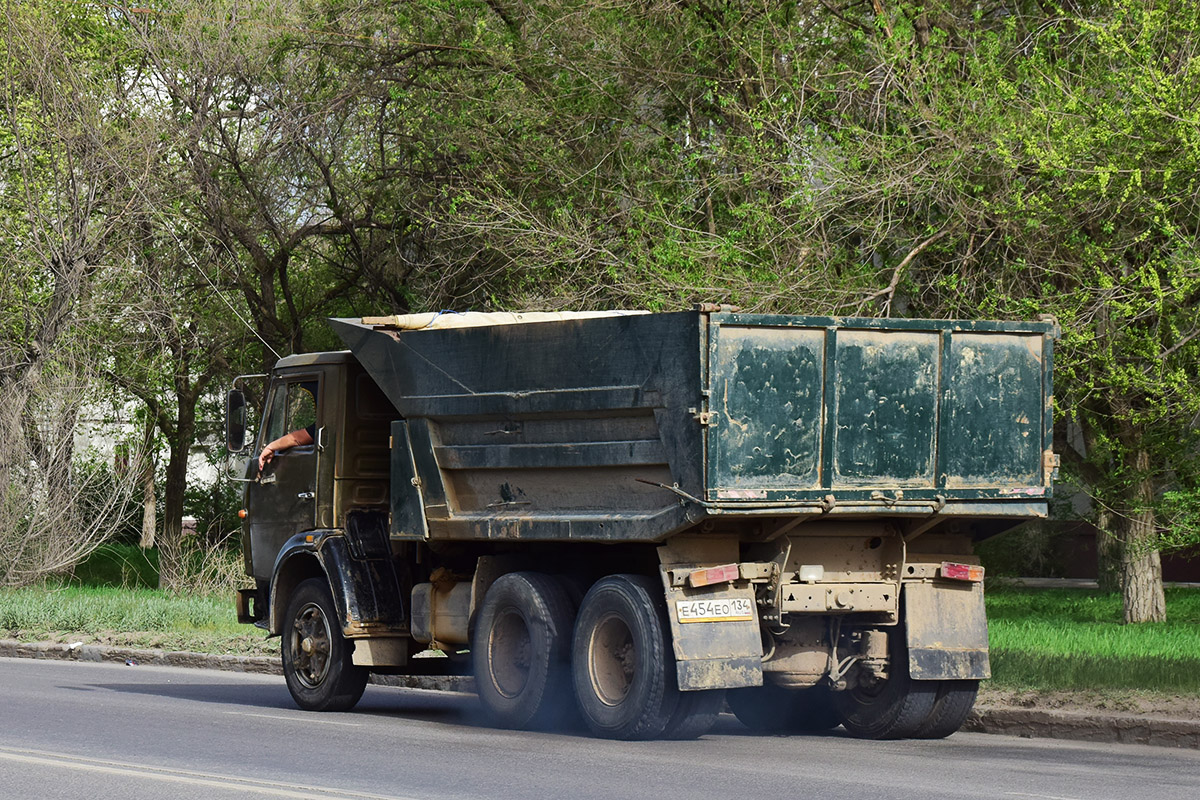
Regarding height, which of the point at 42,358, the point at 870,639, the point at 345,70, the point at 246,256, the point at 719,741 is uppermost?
the point at 345,70

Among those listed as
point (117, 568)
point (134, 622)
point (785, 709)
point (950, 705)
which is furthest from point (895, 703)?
point (117, 568)

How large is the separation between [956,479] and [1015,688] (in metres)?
2.27

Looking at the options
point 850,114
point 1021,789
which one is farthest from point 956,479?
point 850,114

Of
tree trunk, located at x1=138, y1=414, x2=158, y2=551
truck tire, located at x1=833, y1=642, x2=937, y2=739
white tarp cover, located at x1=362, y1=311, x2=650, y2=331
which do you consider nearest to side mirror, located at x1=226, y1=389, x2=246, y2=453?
white tarp cover, located at x1=362, y1=311, x2=650, y2=331

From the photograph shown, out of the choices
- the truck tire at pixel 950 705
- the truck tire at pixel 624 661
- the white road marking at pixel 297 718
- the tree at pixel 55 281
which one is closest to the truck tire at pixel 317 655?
the white road marking at pixel 297 718

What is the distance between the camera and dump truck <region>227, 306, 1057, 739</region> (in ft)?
33.4

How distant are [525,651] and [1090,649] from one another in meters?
5.76

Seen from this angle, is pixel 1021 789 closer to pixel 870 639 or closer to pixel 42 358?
pixel 870 639

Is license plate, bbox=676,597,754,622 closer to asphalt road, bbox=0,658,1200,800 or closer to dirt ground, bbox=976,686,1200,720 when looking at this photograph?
asphalt road, bbox=0,658,1200,800

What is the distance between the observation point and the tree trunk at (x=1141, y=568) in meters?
20.5

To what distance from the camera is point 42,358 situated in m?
24.1

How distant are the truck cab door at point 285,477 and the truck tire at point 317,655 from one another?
1.96ft

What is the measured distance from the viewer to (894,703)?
11.2 metres

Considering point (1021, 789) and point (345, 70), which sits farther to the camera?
point (345, 70)
